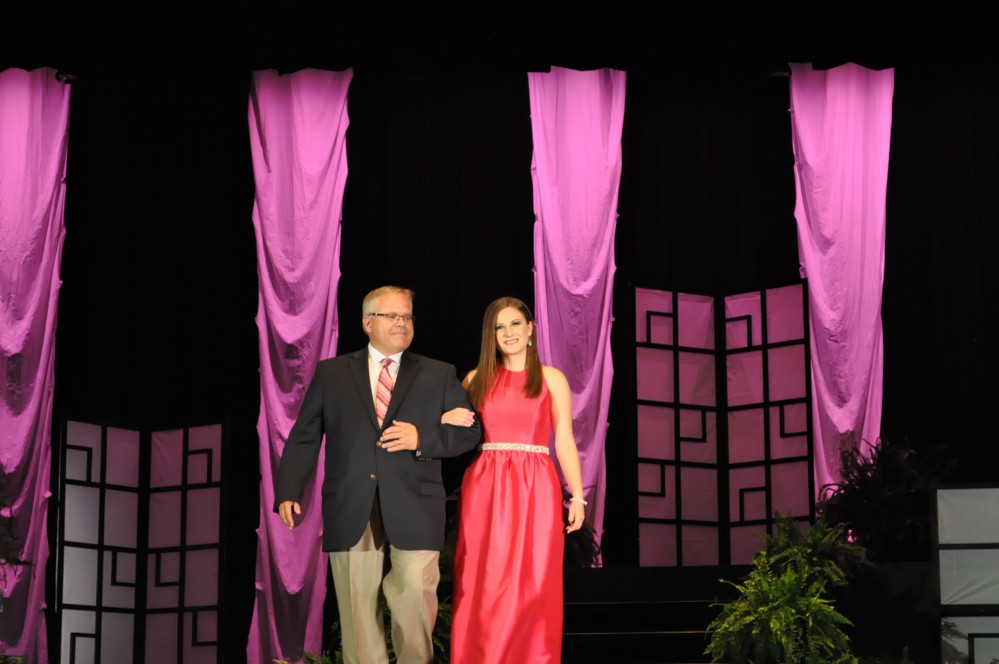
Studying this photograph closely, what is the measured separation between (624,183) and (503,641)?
487 cm

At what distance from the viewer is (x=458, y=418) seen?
16.9 feet

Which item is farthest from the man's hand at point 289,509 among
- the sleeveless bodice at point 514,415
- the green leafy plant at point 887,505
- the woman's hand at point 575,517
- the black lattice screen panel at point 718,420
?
the black lattice screen panel at point 718,420

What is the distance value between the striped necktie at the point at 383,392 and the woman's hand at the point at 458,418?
22 centimetres

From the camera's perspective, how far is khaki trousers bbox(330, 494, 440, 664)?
16.2 feet

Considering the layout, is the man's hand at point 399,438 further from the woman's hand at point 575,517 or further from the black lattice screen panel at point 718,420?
the black lattice screen panel at point 718,420

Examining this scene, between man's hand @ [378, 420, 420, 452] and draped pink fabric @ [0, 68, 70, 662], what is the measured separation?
4.39m

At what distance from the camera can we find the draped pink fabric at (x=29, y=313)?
8641mm

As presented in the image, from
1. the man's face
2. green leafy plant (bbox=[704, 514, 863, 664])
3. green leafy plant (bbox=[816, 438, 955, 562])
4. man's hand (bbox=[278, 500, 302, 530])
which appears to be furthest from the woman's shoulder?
green leafy plant (bbox=[816, 438, 955, 562])

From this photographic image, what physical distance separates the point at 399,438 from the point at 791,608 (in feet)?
7.39

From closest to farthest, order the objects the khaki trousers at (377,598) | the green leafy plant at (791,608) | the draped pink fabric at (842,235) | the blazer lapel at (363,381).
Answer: the khaki trousers at (377,598) → the blazer lapel at (363,381) → the green leafy plant at (791,608) → the draped pink fabric at (842,235)

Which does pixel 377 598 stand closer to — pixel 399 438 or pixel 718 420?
pixel 399 438

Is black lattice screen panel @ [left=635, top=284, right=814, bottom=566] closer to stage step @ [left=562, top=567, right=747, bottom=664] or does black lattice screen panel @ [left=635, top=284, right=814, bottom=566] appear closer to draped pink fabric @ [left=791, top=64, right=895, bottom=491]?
draped pink fabric @ [left=791, top=64, right=895, bottom=491]

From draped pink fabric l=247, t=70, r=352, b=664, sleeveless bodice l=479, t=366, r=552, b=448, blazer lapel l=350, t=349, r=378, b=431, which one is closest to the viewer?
blazer lapel l=350, t=349, r=378, b=431

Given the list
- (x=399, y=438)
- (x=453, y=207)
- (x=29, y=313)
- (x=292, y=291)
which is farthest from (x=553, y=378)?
(x=29, y=313)
